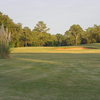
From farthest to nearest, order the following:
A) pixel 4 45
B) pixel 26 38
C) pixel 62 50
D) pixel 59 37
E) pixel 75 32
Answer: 1. pixel 59 37
2. pixel 75 32
3. pixel 26 38
4. pixel 62 50
5. pixel 4 45

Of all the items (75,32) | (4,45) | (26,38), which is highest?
(75,32)

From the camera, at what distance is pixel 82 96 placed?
4641 millimetres

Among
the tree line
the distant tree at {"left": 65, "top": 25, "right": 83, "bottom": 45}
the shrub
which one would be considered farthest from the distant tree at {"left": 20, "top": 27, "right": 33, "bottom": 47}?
the shrub

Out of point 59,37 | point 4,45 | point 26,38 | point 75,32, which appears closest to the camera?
point 4,45

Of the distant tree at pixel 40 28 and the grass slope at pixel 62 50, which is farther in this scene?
the distant tree at pixel 40 28

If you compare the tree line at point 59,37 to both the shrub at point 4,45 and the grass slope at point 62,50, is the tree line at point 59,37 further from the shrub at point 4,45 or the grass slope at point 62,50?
the shrub at point 4,45

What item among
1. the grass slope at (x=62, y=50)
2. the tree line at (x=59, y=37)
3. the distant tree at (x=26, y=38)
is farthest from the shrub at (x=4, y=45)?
the distant tree at (x=26, y=38)

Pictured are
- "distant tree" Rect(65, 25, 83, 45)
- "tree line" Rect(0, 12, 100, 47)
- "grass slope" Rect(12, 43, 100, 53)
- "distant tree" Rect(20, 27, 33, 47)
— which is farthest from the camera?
"distant tree" Rect(65, 25, 83, 45)

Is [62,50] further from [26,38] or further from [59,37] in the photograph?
[59,37]

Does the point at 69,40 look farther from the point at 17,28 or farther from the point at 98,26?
the point at 17,28

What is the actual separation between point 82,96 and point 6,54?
11900 mm

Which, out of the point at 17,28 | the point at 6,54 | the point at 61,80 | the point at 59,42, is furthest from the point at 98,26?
the point at 61,80

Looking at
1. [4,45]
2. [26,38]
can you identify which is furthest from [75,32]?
[4,45]

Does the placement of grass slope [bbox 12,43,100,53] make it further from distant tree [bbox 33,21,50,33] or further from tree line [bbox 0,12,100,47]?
distant tree [bbox 33,21,50,33]
